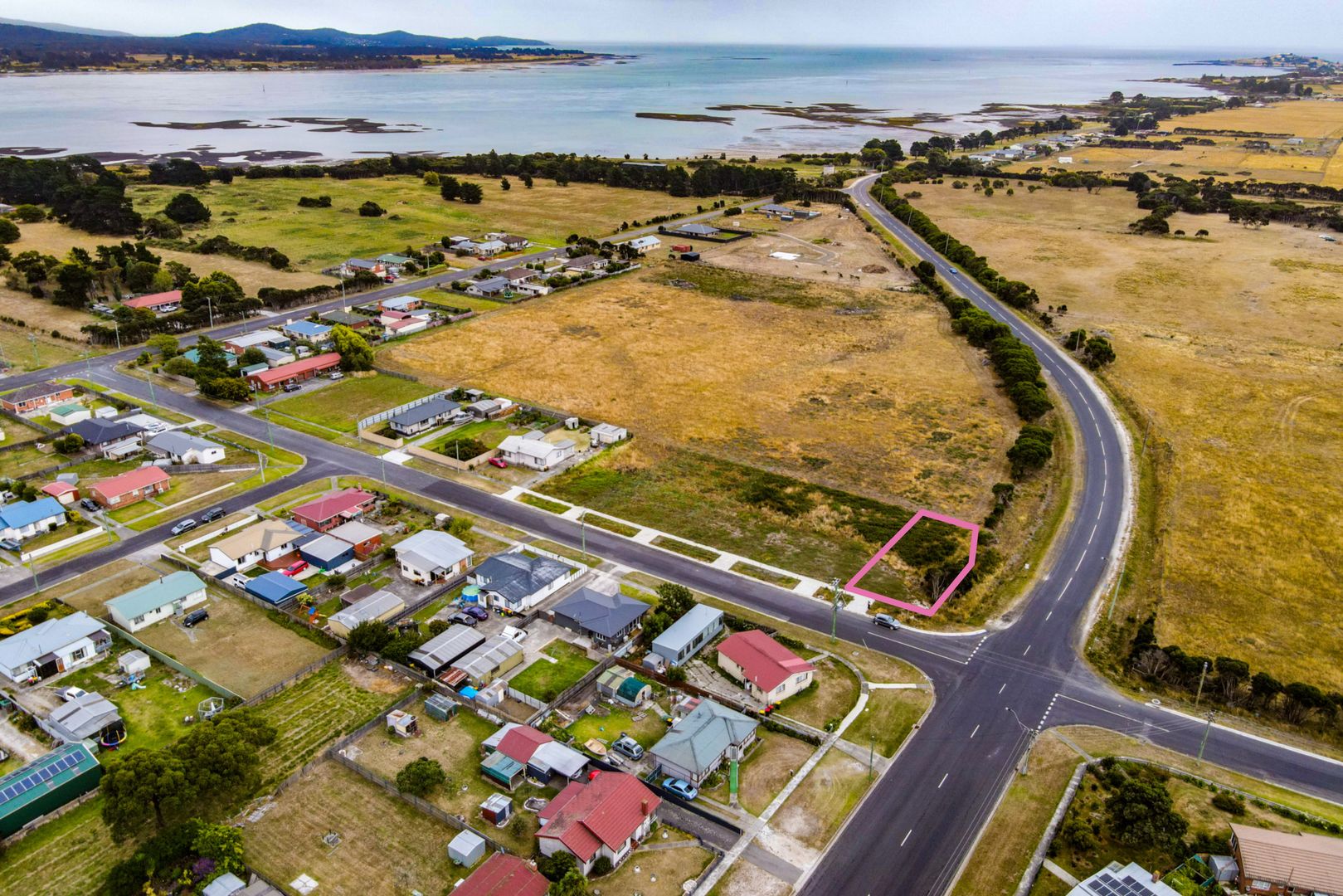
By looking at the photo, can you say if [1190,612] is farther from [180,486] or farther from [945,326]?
[180,486]

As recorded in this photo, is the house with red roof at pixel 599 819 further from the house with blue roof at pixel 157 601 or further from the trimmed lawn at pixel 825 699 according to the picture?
the house with blue roof at pixel 157 601

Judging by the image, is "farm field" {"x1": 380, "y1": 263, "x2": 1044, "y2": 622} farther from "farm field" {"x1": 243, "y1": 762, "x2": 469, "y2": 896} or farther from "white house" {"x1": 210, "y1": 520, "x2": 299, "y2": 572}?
"farm field" {"x1": 243, "y1": 762, "x2": 469, "y2": 896}

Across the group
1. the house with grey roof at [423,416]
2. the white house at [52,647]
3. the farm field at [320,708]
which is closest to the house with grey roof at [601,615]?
the farm field at [320,708]

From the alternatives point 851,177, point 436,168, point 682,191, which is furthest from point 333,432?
point 851,177

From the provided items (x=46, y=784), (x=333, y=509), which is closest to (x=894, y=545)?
(x=333, y=509)

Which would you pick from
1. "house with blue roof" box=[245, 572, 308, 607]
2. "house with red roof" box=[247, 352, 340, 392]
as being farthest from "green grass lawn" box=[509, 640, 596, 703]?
"house with red roof" box=[247, 352, 340, 392]
